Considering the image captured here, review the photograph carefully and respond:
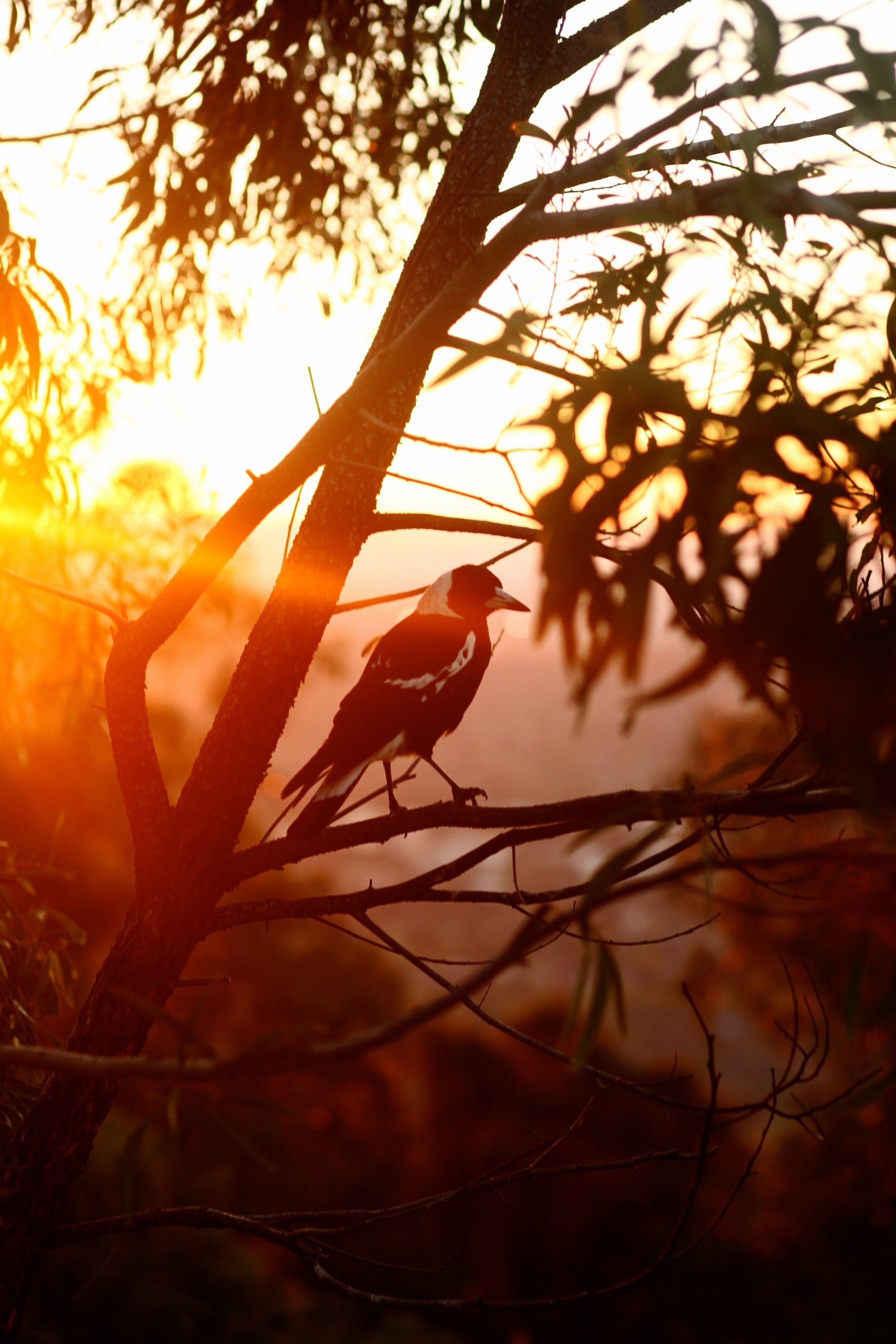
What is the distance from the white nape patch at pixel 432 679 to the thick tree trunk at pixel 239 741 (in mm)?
529

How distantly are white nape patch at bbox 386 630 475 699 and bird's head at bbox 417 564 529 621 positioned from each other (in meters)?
0.24

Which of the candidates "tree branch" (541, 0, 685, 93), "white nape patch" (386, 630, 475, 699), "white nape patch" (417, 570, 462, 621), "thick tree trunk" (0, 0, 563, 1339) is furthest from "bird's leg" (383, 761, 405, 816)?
"tree branch" (541, 0, 685, 93)

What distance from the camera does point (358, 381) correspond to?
2166 mm

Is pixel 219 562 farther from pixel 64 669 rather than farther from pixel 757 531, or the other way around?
pixel 64 669

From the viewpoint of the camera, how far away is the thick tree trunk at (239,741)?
2.60m

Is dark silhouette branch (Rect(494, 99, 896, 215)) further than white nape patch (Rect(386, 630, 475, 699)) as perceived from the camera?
No

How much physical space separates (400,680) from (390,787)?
0.38m

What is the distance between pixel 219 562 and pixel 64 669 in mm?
2419

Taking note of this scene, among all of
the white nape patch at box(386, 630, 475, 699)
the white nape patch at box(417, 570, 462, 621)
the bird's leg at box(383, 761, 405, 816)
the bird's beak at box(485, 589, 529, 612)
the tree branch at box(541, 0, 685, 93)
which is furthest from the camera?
the bird's beak at box(485, 589, 529, 612)

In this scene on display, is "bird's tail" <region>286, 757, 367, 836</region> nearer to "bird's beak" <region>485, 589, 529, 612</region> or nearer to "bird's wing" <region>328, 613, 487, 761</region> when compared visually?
"bird's wing" <region>328, 613, 487, 761</region>

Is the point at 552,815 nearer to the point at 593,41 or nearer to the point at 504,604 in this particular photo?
the point at 504,604

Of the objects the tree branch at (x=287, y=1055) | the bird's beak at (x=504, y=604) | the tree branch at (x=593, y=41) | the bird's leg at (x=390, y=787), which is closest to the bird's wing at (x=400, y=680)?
the bird's leg at (x=390, y=787)

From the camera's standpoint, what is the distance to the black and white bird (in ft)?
9.75

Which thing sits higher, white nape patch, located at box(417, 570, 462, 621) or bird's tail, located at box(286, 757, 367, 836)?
white nape patch, located at box(417, 570, 462, 621)
